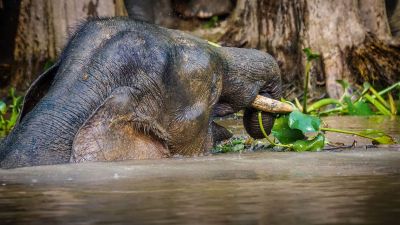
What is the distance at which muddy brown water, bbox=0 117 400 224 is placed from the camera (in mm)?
3357

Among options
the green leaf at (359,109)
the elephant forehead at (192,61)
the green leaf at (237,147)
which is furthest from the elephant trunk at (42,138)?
the green leaf at (359,109)

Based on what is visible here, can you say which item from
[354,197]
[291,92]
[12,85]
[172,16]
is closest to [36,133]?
[354,197]

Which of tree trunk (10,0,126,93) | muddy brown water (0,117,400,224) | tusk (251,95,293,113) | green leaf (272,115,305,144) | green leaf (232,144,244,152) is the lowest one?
tree trunk (10,0,126,93)

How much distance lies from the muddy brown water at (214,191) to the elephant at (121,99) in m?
0.28

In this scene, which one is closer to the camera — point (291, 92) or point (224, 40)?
point (291, 92)

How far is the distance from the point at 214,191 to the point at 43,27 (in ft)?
27.5

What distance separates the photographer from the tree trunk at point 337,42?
11438 mm

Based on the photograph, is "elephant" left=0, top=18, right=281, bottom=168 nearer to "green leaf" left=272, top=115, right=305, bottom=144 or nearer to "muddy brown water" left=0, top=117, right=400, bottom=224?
"muddy brown water" left=0, top=117, right=400, bottom=224

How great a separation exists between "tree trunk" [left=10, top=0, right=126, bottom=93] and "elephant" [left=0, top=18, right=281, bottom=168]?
5514 millimetres

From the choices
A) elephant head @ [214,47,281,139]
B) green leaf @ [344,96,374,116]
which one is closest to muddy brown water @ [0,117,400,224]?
elephant head @ [214,47,281,139]

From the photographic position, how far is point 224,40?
1273cm

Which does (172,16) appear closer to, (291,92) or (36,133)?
(291,92)

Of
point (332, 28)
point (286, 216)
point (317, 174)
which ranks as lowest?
point (332, 28)

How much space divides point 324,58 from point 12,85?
3949 mm
